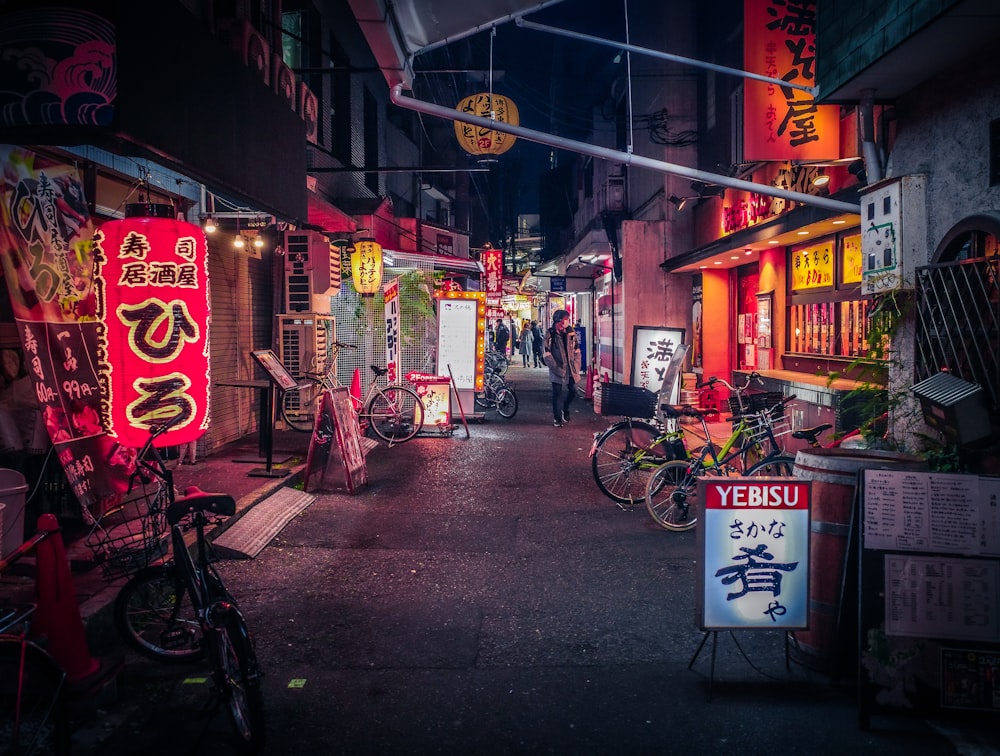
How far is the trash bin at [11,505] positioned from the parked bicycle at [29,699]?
1278 millimetres

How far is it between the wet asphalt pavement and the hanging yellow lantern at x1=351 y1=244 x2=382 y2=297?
9.37m

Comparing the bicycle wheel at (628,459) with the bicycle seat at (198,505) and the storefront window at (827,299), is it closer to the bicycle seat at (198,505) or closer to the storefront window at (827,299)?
the storefront window at (827,299)

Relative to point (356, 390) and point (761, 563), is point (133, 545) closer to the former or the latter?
point (761, 563)

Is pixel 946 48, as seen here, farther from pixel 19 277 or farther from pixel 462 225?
pixel 462 225

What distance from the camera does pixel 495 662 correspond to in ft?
17.3

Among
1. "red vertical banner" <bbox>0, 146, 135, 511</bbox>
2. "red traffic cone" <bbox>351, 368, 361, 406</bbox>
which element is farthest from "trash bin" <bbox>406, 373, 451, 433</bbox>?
"red vertical banner" <bbox>0, 146, 135, 511</bbox>

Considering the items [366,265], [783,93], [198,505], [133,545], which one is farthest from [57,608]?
[366,265]

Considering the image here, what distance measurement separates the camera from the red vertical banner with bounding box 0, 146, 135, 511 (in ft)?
20.7

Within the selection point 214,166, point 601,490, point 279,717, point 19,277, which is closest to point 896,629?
point 279,717

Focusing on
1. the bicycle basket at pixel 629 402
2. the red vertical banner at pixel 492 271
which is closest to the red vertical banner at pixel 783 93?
the bicycle basket at pixel 629 402

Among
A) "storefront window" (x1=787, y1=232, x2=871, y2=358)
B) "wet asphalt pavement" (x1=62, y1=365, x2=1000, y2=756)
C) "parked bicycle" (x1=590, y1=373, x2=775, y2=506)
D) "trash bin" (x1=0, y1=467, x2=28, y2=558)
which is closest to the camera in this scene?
"wet asphalt pavement" (x1=62, y1=365, x2=1000, y2=756)

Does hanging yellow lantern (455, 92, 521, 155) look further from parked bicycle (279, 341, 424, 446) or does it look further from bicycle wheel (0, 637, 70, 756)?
bicycle wheel (0, 637, 70, 756)

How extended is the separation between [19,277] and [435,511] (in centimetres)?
530

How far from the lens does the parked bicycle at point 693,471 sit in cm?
852
